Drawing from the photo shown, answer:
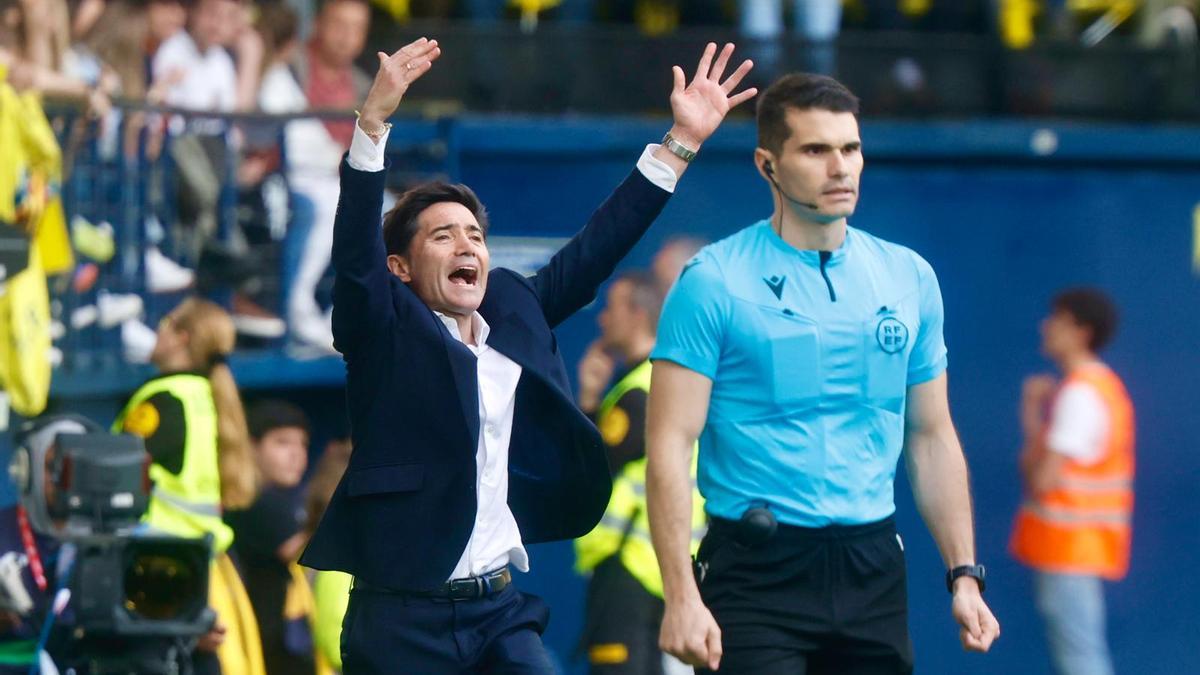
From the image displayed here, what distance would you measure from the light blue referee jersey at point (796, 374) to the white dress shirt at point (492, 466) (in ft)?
1.46

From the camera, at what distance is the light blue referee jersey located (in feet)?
17.2

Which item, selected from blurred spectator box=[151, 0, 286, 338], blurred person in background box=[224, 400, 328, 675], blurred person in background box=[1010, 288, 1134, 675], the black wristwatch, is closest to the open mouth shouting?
the black wristwatch

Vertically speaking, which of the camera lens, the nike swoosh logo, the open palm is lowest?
the camera lens

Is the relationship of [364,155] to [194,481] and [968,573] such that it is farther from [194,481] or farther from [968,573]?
[194,481]

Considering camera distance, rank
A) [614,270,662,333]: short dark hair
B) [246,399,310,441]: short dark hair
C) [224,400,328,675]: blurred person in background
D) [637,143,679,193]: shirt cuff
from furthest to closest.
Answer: [614,270,662,333]: short dark hair → [246,399,310,441]: short dark hair → [224,400,328,675]: blurred person in background → [637,143,679,193]: shirt cuff

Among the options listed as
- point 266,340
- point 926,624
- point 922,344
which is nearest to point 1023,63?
point 926,624

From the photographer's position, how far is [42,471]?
5.75 metres

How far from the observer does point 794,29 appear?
12.6m

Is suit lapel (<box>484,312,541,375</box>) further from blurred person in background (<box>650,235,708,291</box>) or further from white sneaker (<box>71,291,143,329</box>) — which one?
white sneaker (<box>71,291,143,329</box>)

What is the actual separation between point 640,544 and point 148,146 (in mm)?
3144

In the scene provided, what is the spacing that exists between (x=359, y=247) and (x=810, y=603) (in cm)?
137

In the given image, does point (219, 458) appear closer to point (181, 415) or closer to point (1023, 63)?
point (181, 415)

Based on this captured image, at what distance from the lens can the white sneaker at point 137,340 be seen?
9.81m

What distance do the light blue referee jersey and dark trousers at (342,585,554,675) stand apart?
0.66 metres
